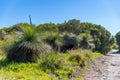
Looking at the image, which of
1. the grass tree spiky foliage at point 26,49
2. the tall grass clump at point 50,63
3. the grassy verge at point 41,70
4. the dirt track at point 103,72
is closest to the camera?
the grassy verge at point 41,70

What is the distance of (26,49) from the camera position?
39.7 feet

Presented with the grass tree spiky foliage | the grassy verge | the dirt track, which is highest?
the grass tree spiky foliage

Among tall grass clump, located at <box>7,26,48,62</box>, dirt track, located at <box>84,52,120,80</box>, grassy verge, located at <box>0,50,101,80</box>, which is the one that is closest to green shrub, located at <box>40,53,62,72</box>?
grassy verge, located at <box>0,50,101,80</box>

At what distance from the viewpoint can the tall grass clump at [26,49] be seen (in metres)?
12.1

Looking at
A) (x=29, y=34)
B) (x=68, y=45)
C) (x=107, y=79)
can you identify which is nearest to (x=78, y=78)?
(x=107, y=79)

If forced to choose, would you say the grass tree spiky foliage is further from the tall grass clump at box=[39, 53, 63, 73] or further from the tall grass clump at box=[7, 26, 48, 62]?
the tall grass clump at box=[39, 53, 63, 73]

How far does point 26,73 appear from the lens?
32.6ft

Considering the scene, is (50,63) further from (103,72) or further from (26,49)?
(103,72)

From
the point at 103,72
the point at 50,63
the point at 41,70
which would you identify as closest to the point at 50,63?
the point at 50,63

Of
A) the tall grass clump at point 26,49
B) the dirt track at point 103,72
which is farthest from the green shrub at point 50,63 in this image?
the dirt track at point 103,72

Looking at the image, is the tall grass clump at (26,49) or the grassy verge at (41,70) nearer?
the grassy verge at (41,70)

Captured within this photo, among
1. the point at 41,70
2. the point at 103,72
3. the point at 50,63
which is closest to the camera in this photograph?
the point at 41,70

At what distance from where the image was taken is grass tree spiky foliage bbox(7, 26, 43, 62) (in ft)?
39.7

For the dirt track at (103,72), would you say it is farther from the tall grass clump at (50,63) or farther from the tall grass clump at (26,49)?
the tall grass clump at (26,49)
